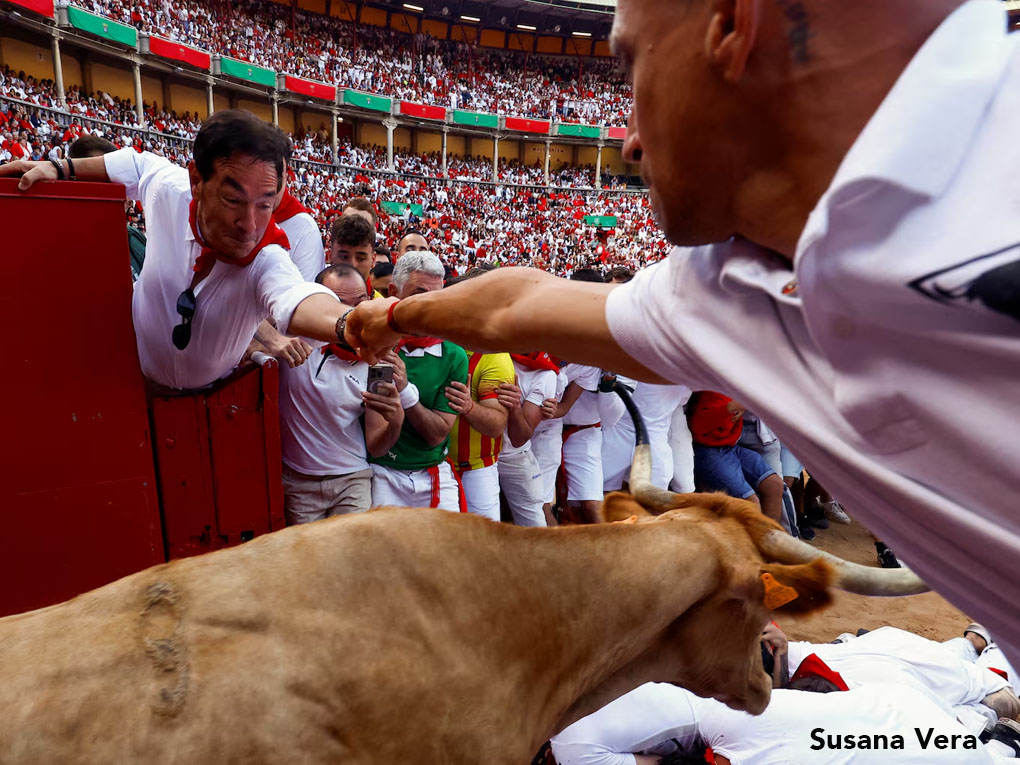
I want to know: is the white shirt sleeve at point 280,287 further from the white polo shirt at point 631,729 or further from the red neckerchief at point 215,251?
the white polo shirt at point 631,729

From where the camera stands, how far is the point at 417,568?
5.22ft

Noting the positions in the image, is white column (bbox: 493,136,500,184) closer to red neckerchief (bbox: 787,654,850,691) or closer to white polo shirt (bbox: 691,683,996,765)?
red neckerchief (bbox: 787,654,850,691)

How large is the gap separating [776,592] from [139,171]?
11.1 ft

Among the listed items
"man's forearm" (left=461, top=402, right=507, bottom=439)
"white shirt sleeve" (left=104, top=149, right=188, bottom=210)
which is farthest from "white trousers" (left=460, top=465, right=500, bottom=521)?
"white shirt sleeve" (left=104, top=149, right=188, bottom=210)

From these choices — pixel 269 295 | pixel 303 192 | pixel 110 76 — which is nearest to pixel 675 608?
pixel 269 295

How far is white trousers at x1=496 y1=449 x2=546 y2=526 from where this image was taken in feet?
18.1

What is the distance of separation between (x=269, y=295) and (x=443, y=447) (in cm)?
197

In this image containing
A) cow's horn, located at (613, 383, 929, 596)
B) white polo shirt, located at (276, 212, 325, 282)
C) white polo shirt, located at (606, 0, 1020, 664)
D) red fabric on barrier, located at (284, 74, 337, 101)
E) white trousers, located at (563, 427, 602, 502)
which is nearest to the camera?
white polo shirt, located at (606, 0, 1020, 664)

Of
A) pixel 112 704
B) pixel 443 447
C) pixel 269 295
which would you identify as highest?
pixel 269 295

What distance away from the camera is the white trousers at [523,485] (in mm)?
5504

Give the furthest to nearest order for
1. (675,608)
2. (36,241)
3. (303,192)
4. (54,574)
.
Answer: (303,192) < (54,574) < (36,241) < (675,608)

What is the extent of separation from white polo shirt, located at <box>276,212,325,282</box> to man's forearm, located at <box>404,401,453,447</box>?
1.32 metres

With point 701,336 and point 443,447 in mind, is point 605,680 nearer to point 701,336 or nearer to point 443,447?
point 701,336

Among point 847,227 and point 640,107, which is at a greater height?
point 640,107
